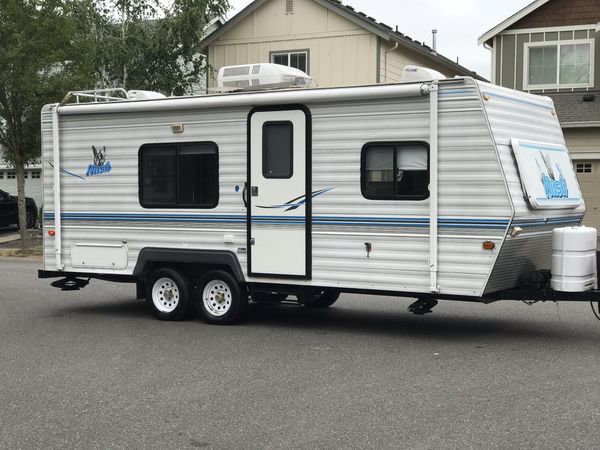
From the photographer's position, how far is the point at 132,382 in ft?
24.6

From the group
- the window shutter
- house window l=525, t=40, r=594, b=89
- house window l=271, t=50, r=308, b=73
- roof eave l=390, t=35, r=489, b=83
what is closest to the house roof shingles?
house window l=525, t=40, r=594, b=89

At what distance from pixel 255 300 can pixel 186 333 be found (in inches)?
62.3

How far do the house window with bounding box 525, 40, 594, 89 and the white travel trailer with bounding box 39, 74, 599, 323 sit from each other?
1278 centimetres

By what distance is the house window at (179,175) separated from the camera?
10445mm

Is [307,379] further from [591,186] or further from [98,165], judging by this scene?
[591,186]

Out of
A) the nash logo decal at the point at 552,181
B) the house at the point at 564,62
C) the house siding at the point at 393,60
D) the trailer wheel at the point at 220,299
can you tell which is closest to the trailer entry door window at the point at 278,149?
the trailer wheel at the point at 220,299

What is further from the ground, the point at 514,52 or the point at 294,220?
the point at 514,52

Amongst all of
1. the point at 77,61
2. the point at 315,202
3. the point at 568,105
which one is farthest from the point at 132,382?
the point at 568,105

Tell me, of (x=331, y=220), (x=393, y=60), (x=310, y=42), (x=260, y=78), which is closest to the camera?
(x=331, y=220)

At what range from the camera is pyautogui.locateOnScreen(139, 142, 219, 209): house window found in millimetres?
10445

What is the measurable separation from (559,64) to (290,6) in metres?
7.74

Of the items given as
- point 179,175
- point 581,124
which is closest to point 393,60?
point 581,124

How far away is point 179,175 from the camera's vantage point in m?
10.7

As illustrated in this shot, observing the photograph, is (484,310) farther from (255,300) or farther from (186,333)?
(186,333)
